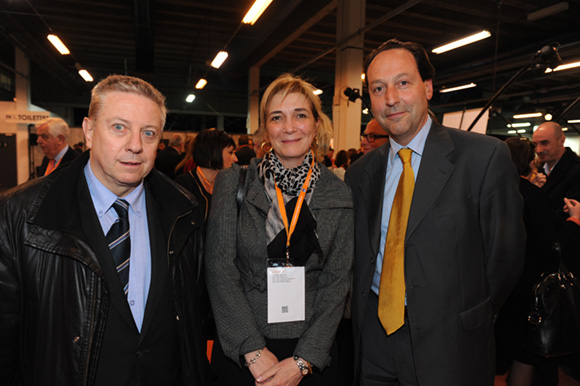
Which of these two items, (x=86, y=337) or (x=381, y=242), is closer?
(x=86, y=337)

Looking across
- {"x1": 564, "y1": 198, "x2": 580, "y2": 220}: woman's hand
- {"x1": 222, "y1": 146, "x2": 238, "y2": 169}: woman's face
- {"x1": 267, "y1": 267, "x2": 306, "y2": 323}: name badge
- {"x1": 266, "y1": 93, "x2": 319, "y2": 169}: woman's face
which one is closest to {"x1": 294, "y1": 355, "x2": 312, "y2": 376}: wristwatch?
{"x1": 267, "y1": 267, "x2": 306, "y2": 323}: name badge

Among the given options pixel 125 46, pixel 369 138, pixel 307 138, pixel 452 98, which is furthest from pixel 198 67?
pixel 307 138

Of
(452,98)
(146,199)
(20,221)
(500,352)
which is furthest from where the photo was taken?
(452,98)

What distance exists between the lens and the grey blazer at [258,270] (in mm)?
1491

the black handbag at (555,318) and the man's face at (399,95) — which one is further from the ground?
the man's face at (399,95)

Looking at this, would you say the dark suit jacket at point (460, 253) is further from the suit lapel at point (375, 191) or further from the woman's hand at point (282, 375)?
the woman's hand at point (282, 375)

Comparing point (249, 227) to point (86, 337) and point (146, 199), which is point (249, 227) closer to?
point (146, 199)

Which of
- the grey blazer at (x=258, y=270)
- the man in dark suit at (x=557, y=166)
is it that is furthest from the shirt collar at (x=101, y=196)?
the man in dark suit at (x=557, y=166)

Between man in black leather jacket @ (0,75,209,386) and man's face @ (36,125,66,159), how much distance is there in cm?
366

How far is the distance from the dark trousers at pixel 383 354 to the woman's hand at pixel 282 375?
396 millimetres

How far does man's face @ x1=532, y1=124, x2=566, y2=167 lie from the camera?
11.1ft

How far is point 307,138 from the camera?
1.68 meters

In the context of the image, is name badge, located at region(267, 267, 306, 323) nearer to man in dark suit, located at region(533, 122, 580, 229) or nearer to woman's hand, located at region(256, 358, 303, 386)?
woman's hand, located at region(256, 358, 303, 386)

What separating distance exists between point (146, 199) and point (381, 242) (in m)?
1.06
